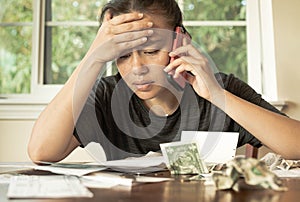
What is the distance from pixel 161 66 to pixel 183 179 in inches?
17.4

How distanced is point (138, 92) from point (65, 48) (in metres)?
1.04

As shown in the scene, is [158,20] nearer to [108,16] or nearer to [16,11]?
[108,16]

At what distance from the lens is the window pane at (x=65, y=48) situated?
2.24 meters

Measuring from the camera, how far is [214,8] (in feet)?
7.41

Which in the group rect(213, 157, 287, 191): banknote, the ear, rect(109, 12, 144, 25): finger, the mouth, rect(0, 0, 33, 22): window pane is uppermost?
rect(0, 0, 33, 22): window pane

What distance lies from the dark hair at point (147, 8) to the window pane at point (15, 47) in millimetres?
983

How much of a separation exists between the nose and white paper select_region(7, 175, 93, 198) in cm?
45

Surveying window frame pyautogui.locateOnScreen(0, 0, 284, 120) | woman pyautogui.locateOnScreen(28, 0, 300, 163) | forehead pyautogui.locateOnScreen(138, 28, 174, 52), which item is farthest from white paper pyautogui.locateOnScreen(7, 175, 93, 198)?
window frame pyautogui.locateOnScreen(0, 0, 284, 120)

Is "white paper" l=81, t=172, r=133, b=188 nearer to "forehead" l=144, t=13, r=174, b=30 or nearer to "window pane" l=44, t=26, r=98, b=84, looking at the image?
"forehead" l=144, t=13, r=174, b=30

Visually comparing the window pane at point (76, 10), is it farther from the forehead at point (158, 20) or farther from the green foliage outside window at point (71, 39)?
the forehead at point (158, 20)

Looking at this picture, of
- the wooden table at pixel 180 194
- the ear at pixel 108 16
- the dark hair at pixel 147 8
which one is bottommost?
the wooden table at pixel 180 194

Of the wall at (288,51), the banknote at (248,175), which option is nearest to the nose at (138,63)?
the banknote at (248,175)

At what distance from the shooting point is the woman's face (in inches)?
47.6

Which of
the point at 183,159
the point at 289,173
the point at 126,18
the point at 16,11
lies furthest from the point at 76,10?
the point at 289,173
